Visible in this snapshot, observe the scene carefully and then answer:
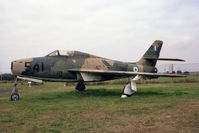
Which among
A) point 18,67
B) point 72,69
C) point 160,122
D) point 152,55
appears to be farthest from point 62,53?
point 160,122

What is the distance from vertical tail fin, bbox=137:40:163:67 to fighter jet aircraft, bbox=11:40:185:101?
1.35m

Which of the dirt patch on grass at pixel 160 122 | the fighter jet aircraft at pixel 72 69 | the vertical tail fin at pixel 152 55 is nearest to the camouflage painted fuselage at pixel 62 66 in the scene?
the fighter jet aircraft at pixel 72 69

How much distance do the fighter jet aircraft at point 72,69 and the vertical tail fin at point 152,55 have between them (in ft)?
4.44

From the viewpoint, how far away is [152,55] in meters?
15.5

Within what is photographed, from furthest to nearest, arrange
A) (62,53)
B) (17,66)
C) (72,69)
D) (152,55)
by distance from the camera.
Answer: (152,55)
(62,53)
(72,69)
(17,66)

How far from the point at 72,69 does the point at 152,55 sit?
6897 mm

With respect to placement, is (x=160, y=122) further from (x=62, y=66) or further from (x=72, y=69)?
(x=62, y=66)

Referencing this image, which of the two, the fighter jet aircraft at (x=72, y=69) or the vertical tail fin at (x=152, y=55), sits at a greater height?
the vertical tail fin at (x=152, y=55)

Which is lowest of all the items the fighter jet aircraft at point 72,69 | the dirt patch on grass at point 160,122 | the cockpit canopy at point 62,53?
the dirt patch on grass at point 160,122

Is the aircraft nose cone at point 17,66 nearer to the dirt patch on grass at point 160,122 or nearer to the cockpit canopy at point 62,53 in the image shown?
the cockpit canopy at point 62,53

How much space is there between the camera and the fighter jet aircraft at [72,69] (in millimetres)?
10828

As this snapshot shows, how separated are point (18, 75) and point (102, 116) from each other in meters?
6.60

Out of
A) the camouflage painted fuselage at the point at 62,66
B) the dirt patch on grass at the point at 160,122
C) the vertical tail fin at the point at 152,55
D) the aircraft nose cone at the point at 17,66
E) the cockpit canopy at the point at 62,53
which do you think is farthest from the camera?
the vertical tail fin at the point at 152,55

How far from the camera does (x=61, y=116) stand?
618 centimetres
